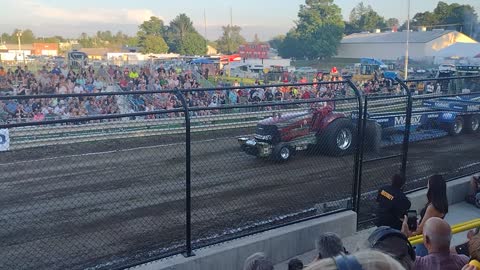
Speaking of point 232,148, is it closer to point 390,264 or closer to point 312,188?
point 312,188

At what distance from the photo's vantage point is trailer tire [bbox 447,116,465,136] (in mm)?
14898

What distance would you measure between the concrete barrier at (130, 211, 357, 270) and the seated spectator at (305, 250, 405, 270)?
3.90 m

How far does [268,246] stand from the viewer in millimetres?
5707

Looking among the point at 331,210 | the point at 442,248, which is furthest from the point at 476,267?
the point at 331,210

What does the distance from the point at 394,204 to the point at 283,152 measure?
6.54 m

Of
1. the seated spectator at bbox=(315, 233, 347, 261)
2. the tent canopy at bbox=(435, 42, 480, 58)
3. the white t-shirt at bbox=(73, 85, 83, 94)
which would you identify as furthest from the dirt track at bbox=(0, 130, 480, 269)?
the tent canopy at bbox=(435, 42, 480, 58)

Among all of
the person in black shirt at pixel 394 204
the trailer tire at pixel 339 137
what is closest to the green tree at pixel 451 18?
the trailer tire at pixel 339 137

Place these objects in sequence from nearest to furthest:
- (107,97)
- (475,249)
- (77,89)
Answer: (475,249) < (107,97) < (77,89)

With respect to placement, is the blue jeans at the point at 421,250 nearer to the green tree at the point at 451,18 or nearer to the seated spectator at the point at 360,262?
the seated spectator at the point at 360,262

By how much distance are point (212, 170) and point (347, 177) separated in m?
3.17

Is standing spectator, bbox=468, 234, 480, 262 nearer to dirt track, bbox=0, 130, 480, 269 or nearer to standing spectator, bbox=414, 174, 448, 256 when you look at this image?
standing spectator, bbox=414, 174, 448, 256

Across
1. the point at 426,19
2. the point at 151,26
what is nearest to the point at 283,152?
the point at 426,19

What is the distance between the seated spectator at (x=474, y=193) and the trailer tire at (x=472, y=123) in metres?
8.17

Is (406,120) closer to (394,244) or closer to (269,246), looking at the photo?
(269,246)
